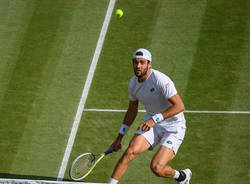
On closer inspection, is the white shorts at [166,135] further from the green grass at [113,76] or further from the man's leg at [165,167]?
the green grass at [113,76]

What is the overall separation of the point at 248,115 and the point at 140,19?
4420mm

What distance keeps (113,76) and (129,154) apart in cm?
415

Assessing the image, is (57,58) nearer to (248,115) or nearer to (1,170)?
(1,170)

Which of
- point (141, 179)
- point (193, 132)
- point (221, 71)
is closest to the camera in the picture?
point (141, 179)

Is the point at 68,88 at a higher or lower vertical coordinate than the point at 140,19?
lower

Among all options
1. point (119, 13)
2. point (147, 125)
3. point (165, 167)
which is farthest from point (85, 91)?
point (147, 125)

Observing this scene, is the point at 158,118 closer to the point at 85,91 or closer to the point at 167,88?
the point at 167,88

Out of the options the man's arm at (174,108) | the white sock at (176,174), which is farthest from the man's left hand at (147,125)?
the white sock at (176,174)

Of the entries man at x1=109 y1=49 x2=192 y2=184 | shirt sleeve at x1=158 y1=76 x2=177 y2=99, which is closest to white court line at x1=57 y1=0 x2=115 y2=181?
man at x1=109 y1=49 x2=192 y2=184

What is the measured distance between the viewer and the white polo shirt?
9406 mm

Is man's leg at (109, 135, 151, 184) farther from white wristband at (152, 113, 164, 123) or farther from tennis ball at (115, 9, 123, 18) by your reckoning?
tennis ball at (115, 9, 123, 18)

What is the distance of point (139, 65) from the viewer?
9.33 metres

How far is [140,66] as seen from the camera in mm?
9344

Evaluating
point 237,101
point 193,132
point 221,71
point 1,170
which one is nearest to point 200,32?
point 221,71
